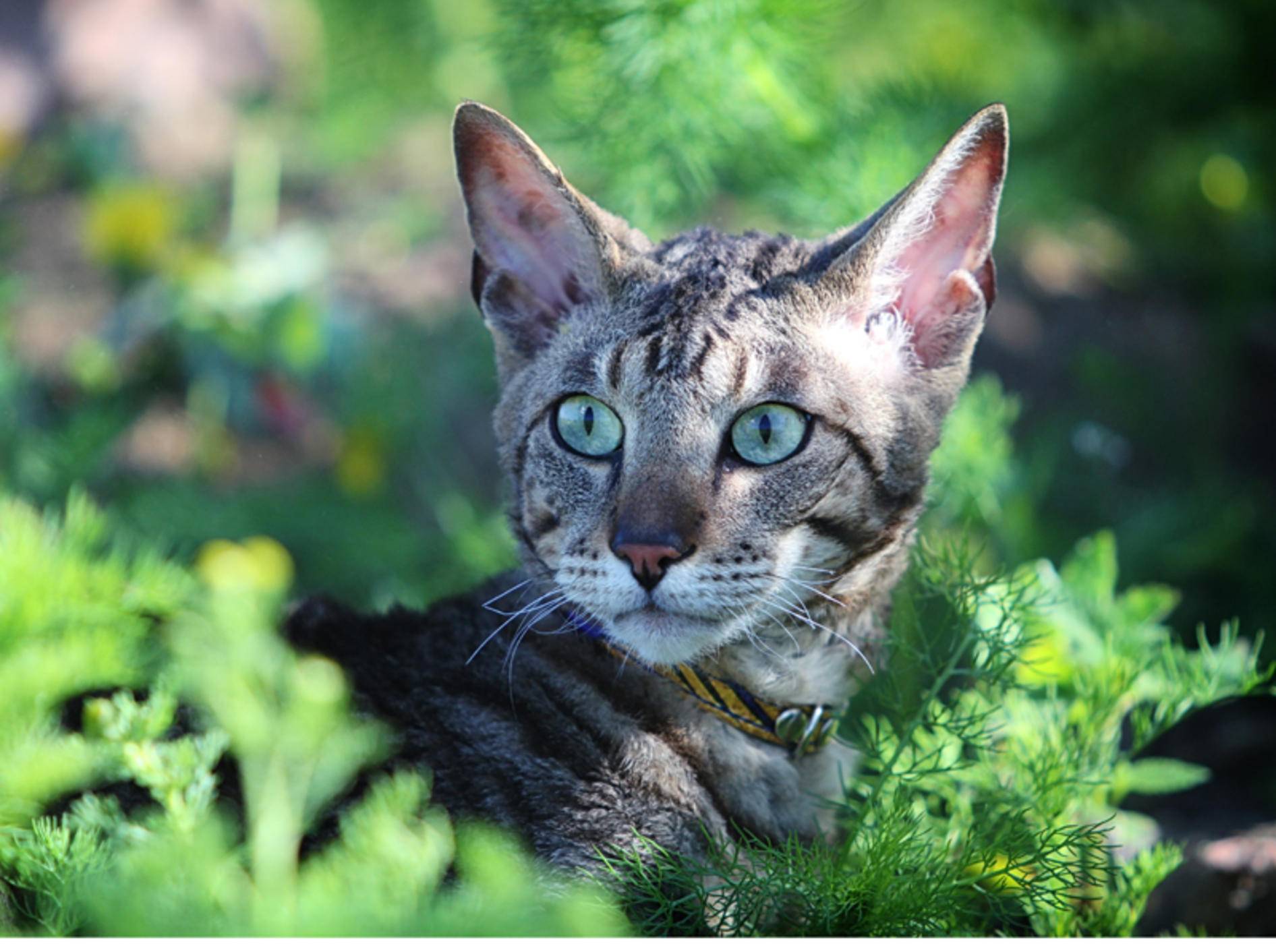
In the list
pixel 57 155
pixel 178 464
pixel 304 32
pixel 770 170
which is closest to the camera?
pixel 770 170

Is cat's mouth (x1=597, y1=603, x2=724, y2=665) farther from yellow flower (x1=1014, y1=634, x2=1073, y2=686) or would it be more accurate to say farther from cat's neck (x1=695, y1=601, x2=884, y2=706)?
yellow flower (x1=1014, y1=634, x2=1073, y2=686)

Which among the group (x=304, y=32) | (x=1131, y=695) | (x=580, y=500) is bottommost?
(x=1131, y=695)

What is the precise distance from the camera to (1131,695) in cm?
223

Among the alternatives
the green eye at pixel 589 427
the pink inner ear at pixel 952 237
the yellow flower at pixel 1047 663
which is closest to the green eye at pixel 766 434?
the green eye at pixel 589 427

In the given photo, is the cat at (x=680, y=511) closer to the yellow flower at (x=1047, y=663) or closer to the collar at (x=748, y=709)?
the collar at (x=748, y=709)

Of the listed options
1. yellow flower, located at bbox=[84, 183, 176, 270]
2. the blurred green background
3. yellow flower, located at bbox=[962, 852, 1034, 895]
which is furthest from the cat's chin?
yellow flower, located at bbox=[84, 183, 176, 270]

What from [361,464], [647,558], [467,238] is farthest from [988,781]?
[467,238]

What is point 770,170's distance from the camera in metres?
3.37

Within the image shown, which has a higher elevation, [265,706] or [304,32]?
[304,32]

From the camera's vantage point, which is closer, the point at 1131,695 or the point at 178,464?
the point at 1131,695

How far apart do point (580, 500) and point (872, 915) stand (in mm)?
836

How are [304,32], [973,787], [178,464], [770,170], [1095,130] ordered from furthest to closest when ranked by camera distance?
[304,32], [1095,130], [178,464], [770,170], [973,787]
